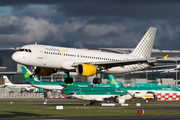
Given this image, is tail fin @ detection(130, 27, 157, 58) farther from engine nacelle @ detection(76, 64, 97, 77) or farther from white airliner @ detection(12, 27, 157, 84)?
engine nacelle @ detection(76, 64, 97, 77)

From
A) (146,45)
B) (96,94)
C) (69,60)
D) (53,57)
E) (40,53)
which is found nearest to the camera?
(40,53)

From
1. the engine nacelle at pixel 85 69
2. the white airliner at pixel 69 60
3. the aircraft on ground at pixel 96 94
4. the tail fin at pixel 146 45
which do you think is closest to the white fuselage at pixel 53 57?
the white airliner at pixel 69 60

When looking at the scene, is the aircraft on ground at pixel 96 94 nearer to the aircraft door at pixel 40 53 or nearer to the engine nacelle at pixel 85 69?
the engine nacelle at pixel 85 69

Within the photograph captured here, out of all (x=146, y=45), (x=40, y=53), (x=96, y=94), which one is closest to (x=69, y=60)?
(x=40, y=53)

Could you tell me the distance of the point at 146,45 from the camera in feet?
216

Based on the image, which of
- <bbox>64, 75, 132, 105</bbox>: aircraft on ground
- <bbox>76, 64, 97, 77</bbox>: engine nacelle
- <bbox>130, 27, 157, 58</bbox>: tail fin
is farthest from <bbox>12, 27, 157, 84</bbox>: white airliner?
<bbox>64, 75, 132, 105</bbox>: aircraft on ground

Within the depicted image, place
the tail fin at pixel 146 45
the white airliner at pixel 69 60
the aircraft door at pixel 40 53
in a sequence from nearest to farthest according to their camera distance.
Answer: the white airliner at pixel 69 60 → the aircraft door at pixel 40 53 → the tail fin at pixel 146 45

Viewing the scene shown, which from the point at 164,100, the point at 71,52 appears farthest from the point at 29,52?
the point at 164,100

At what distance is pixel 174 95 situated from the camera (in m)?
90.8

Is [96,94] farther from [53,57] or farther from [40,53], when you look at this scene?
[40,53]

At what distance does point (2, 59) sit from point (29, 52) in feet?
490

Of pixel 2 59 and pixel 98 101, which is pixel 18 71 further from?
pixel 98 101

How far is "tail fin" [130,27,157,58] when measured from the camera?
63969 millimetres

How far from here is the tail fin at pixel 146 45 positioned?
64.0 m
